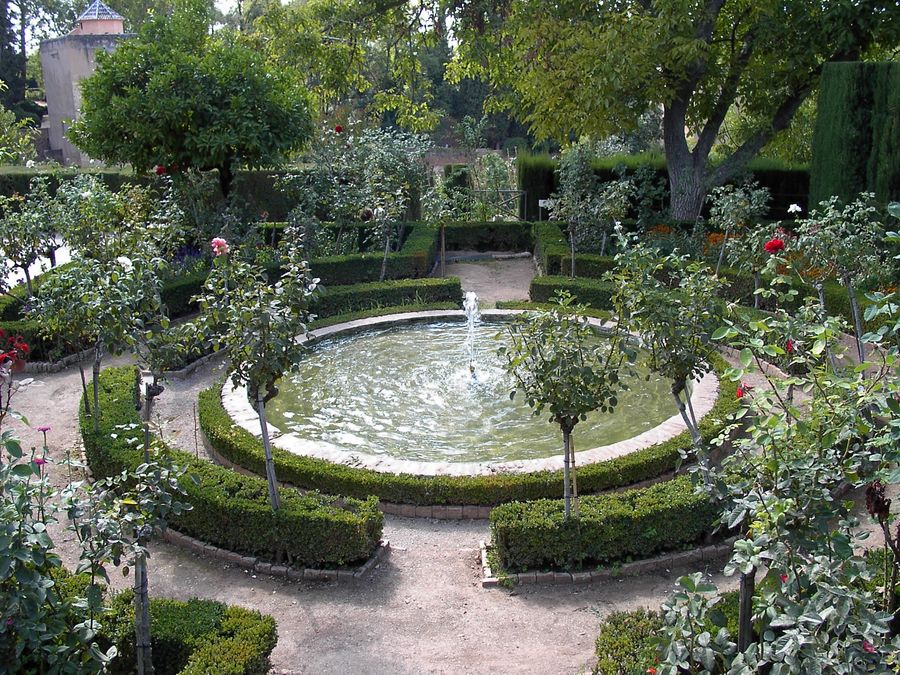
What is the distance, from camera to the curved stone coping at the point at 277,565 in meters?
5.93

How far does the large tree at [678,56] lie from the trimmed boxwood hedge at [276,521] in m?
9.57

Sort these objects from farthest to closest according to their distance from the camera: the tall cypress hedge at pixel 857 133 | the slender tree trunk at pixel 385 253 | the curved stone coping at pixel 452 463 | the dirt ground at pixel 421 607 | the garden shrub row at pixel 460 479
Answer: the slender tree trunk at pixel 385 253, the tall cypress hedge at pixel 857 133, the curved stone coping at pixel 452 463, the garden shrub row at pixel 460 479, the dirt ground at pixel 421 607

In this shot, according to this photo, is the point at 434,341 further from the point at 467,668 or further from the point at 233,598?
the point at 467,668

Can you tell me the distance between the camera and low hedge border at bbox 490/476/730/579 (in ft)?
19.2

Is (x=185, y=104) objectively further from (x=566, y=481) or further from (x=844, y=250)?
(x=844, y=250)

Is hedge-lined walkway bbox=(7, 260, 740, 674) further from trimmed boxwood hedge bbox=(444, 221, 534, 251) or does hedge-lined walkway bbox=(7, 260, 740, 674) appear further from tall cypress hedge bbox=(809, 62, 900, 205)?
trimmed boxwood hedge bbox=(444, 221, 534, 251)

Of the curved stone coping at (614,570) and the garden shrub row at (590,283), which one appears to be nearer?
the curved stone coping at (614,570)

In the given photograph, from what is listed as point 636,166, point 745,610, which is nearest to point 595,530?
point 745,610

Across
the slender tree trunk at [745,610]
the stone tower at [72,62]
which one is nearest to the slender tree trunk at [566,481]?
the slender tree trunk at [745,610]

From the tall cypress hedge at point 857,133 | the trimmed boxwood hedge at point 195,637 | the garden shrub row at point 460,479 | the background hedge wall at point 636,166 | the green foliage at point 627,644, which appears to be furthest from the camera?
the background hedge wall at point 636,166

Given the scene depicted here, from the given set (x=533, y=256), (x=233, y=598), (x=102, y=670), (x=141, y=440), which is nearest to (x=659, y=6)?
(x=533, y=256)

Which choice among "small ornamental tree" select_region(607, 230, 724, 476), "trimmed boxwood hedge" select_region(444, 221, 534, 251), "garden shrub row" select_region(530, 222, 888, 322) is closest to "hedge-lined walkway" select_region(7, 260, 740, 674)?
"small ornamental tree" select_region(607, 230, 724, 476)

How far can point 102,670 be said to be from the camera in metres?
3.88

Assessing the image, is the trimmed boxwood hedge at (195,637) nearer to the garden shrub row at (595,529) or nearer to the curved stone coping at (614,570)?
the curved stone coping at (614,570)
